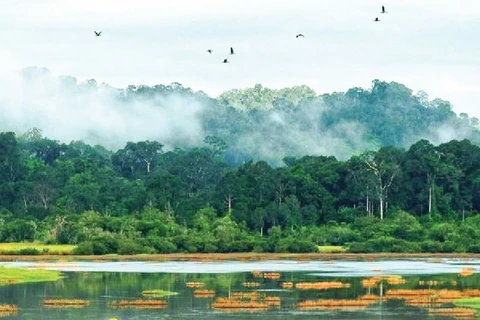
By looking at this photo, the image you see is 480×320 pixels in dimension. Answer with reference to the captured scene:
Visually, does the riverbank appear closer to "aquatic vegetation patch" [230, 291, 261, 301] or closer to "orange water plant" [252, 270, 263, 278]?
"orange water plant" [252, 270, 263, 278]

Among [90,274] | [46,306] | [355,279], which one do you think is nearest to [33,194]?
[90,274]

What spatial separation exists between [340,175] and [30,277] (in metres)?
52.6

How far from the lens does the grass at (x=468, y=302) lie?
5200 centimetres

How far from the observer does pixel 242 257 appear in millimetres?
93312

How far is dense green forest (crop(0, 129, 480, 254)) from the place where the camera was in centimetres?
9838

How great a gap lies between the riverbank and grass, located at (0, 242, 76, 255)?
143 cm

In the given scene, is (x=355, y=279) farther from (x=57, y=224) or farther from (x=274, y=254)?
(x=57, y=224)

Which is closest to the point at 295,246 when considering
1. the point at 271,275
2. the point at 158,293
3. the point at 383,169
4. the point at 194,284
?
the point at 383,169

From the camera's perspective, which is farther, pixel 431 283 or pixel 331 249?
pixel 331 249

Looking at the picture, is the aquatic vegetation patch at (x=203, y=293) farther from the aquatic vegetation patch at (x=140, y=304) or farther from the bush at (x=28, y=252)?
the bush at (x=28, y=252)

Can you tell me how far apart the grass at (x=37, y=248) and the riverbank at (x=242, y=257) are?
1.43 m

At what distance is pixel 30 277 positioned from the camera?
68.1 metres

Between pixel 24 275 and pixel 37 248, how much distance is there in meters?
26.9

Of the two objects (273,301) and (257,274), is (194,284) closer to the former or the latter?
(257,274)
